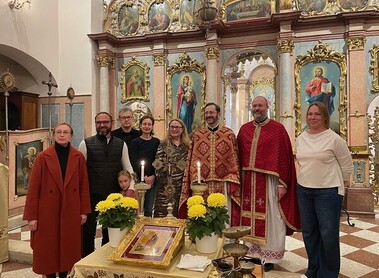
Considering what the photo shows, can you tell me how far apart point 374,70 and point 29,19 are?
7980 millimetres

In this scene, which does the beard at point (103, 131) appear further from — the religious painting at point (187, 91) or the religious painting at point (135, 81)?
the religious painting at point (135, 81)

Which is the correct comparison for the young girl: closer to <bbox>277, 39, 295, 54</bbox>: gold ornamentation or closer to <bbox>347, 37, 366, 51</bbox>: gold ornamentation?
<bbox>277, 39, 295, 54</bbox>: gold ornamentation

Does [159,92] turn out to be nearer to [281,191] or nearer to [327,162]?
[281,191]

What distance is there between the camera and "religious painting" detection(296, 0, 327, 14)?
736 centimetres

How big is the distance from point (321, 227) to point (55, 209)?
2.46 metres

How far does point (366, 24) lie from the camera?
7074mm

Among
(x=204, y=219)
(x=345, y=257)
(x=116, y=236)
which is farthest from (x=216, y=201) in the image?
(x=345, y=257)

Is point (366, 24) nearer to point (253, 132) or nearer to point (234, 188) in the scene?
point (253, 132)

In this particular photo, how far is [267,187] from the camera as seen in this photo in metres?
3.58

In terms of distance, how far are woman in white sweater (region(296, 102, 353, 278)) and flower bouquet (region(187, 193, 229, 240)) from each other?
1.27 m

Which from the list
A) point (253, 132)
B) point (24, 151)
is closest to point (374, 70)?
point (253, 132)

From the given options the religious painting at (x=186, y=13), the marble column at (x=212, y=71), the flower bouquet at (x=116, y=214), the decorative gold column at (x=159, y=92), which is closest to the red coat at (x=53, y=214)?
the flower bouquet at (x=116, y=214)

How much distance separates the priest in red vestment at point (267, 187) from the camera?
11.5 ft

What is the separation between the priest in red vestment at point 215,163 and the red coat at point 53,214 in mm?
1125
